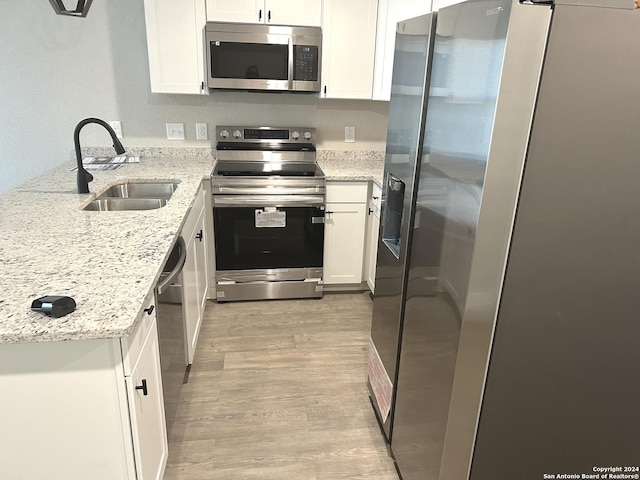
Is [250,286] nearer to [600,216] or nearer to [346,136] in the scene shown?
[346,136]

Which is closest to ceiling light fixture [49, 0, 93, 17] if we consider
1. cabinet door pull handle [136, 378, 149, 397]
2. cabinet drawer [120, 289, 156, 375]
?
cabinet drawer [120, 289, 156, 375]

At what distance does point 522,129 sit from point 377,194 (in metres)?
2.01

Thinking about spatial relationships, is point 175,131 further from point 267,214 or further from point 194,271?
point 194,271

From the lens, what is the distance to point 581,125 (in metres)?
1.19

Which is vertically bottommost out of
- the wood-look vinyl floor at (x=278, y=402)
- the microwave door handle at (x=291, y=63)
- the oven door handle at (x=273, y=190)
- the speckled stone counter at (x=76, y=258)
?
the wood-look vinyl floor at (x=278, y=402)

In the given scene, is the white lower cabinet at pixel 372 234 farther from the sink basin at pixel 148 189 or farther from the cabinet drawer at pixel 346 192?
the sink basin at pixel 148 189

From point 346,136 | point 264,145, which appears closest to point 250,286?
point 264,145

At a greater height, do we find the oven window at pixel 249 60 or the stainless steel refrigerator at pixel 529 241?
the oven window at pixel 249 60

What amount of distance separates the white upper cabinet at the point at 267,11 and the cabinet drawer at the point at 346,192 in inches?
42.1

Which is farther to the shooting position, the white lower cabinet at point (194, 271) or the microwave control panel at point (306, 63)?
the microwave control panel at point (306, 63)

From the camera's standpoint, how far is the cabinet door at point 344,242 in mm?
3324

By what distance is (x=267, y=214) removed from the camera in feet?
10.4

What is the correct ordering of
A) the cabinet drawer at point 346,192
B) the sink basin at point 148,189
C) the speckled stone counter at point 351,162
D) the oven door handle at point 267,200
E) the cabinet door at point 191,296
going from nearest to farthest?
the cabinet door at point 191,296 → the sink basin at point 148,189 → the oven door handle at point 267,200 → the cabinet drawer at point 346,192 → the speckled stone counter at point 351,162

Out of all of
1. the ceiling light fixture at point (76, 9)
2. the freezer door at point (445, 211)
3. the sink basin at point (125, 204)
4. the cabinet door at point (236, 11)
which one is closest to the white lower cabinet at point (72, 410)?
the freezer door at point (445, 211)
